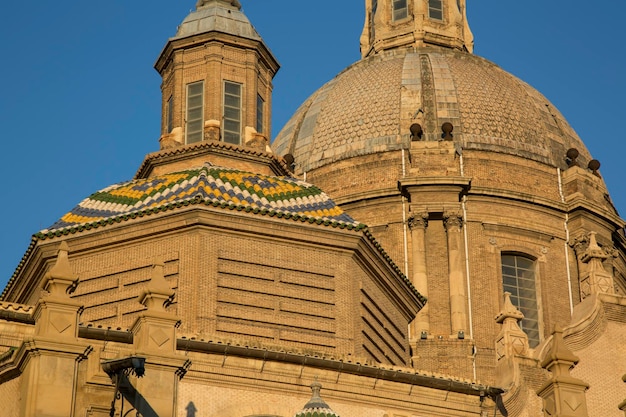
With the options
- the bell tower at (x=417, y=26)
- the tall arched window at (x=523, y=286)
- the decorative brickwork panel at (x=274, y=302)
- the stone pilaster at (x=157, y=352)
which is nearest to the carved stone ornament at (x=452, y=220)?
the tall arched window at (x=523, y=286)

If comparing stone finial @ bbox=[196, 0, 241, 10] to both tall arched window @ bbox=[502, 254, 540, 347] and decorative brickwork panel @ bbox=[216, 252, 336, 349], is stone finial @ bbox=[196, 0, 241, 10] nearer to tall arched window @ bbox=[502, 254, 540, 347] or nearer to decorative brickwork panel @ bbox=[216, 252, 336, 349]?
decorative brickwork panel @ bbox=[216, 252, 336, 349]

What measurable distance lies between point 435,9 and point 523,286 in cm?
1561

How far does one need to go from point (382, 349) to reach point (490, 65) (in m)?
27.2

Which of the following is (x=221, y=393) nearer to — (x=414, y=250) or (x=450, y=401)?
(x=450, y=401)

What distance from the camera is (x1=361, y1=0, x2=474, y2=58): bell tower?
2685 inches

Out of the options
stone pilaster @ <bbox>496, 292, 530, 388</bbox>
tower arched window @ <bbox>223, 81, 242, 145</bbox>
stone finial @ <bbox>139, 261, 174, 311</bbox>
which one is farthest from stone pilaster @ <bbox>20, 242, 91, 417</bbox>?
tower arched window @ <bbox>223, 81, 242, 145</bbox>

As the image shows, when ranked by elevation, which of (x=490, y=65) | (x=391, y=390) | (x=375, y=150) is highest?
(x=490, y=65)

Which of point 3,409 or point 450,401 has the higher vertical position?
point 450,401

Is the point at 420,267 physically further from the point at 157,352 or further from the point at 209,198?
the point at 157,352

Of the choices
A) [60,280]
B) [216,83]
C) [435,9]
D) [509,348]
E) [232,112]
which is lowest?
[60,280]

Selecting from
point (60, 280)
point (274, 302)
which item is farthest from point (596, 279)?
point (60, 280)

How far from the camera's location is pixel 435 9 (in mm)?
69750

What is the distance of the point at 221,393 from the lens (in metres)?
35.3

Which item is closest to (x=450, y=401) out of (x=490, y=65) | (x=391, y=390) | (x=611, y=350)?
(x=391, y=390)
